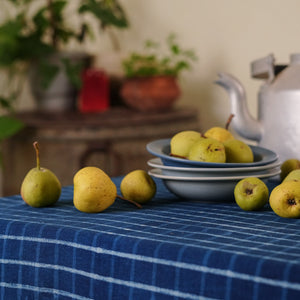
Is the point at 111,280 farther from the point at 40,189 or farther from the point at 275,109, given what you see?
the point at 275,109

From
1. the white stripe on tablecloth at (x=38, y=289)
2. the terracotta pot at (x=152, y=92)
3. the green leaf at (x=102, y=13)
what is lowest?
the white stripe on tablecloth at (x=38, y=289)

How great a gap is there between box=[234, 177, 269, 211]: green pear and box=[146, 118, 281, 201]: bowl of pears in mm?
35

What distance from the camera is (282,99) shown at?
1.05 m

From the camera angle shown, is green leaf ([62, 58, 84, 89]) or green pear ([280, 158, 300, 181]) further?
green leaf ([62, 58, 84, 89])

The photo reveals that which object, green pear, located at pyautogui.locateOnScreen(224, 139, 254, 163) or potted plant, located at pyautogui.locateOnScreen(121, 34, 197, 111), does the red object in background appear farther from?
green pear, located at pyautogui.locateOnScreen(224, 139, 254, 163)

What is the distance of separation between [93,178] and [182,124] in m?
1.43

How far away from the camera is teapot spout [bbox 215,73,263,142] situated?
1.12 m

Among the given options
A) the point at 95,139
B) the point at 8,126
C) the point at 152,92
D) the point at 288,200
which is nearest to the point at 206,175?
the point at 288,200

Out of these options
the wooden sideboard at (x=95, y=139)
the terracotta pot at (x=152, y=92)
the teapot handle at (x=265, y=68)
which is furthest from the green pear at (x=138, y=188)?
the terracotta pot at (x=152, y=92)

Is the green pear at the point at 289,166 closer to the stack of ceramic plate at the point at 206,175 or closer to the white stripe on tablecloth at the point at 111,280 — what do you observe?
the stack of ceramic plate at the point at 206,175

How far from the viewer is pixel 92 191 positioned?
0.79m

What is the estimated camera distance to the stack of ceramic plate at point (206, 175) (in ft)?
2.73

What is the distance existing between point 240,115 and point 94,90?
4.61ft

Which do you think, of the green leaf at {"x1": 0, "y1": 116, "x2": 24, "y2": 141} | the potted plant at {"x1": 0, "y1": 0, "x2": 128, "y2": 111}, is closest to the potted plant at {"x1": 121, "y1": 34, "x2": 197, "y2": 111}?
the potted plant at {"x1": 0, "y1": 0, "x2": 128, "y2": 111}
